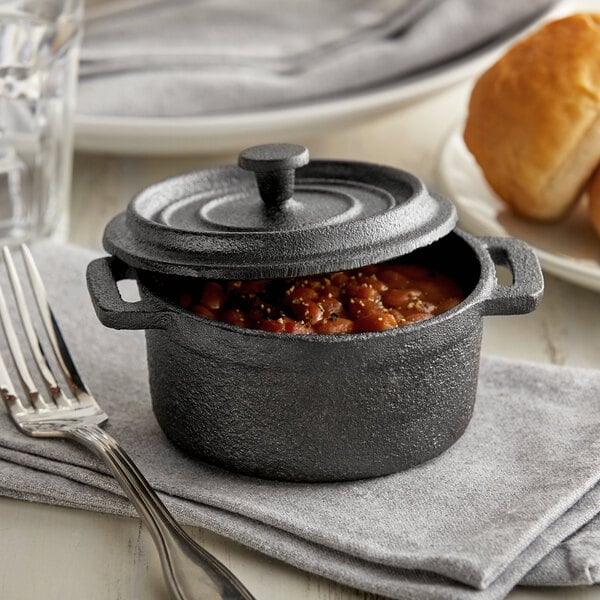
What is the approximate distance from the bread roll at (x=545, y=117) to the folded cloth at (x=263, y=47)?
571 millimetres

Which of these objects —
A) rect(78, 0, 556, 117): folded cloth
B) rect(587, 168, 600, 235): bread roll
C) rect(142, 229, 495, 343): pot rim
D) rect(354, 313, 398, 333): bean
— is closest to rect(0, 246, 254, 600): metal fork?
rect(142, 229, 495, 343): pot rim

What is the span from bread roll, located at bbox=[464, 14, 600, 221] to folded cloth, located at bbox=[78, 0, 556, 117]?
1.87ft

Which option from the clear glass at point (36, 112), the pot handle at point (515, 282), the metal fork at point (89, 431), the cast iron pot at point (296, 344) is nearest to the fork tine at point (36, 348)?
the metal fork at point (89, 431)

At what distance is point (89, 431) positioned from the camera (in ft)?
5.19

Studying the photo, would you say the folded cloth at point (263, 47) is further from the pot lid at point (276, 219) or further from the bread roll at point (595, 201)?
the pot lid at point (276, 219)

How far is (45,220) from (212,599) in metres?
1.41

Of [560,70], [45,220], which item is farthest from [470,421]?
[45,220]

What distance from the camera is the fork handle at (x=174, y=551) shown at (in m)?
1.25

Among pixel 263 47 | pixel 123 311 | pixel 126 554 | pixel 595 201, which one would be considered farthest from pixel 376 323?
pixel 263 47

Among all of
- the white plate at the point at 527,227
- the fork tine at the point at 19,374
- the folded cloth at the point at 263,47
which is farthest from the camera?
the folded cloth at the point at 263,47

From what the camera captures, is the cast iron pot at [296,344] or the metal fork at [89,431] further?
the cast iron pot at [296,344]

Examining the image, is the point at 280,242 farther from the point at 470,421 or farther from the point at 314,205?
the point at 470,421

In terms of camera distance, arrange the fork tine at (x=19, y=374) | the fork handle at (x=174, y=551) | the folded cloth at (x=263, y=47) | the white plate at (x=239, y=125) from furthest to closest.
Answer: the folded cloth at (x=263, y=47), the white plate at (x=239, y=125), the fork tine at (x=19, y=374), the fork handle at (x=174, y=551)

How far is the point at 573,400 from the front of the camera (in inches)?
67.6
